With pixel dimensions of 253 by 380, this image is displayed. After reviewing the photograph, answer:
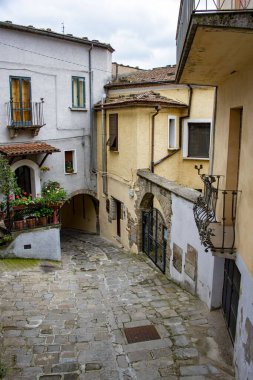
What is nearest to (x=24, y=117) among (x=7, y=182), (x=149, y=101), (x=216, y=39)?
(x=7, y=182)

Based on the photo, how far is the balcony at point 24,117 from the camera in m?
14.2

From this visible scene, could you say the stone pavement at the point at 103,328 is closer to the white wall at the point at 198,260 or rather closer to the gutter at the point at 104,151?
the white wall at the point at 198,260

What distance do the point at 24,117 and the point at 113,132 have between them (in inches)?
154

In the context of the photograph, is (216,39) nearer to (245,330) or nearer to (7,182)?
(245,330)

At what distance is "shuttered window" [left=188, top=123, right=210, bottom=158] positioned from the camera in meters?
15.2

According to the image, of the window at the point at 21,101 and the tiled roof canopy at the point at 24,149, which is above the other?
the window at the point at 21,101

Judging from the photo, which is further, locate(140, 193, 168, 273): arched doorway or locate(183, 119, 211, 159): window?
locate(183, 119, 211, 159): window

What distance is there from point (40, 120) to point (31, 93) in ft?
3.85

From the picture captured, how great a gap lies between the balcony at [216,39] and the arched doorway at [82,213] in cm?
1363

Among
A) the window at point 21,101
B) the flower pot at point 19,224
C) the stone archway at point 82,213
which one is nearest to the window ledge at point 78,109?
the window at point 21,101

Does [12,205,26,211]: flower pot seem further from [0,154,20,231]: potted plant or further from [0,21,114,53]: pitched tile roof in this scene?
[0,21,114,53]: pitched tile roof

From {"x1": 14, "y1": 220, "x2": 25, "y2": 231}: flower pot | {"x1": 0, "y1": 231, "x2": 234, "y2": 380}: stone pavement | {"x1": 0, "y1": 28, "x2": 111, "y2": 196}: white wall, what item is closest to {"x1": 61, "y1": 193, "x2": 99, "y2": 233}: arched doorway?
{"x1": 0, "y1": 28, "x2": 111, "y2": 196}: white wall

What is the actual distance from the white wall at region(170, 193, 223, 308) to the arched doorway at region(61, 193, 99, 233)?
871cm

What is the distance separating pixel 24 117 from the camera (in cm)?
1472
